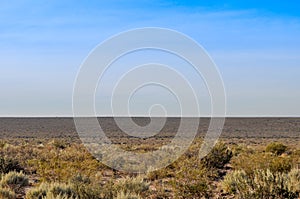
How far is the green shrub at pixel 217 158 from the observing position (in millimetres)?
16944

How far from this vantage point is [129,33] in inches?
589

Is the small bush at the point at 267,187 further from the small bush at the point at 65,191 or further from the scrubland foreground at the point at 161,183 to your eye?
the small bush at the point at 65,191

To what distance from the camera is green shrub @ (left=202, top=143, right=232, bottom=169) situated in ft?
55.6

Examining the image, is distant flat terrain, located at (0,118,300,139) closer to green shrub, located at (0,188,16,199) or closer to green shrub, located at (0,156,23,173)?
green shrub, located at (0,156,23,173)

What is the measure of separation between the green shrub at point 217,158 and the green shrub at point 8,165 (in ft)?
23.2

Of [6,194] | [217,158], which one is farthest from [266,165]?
[6,194]

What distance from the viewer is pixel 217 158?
17.3 meters

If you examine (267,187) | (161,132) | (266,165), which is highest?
(266,165)

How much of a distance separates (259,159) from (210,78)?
10.2 ft

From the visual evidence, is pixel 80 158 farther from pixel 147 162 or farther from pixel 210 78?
pixel 210 78

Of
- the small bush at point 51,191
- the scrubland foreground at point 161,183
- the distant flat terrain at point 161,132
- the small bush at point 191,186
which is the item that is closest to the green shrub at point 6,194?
the scrubland foreground at point 161,183

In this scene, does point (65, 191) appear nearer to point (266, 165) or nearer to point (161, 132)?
point (266, 165)

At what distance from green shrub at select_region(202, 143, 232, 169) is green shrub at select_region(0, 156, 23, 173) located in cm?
706

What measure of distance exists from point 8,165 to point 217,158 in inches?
315
